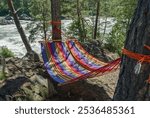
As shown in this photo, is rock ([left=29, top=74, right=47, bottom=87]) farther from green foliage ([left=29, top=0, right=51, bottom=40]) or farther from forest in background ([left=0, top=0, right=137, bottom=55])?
green foliage ([left=29, top=0, right=51, bottom=40])

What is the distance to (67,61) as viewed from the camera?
683 centimetres

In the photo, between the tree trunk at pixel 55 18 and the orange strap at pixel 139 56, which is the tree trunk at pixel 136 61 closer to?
the orange strap at pixel 139 56

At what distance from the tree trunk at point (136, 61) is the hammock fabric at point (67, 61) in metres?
2.78

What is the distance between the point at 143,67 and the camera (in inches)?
85.4

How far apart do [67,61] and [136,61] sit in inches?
185

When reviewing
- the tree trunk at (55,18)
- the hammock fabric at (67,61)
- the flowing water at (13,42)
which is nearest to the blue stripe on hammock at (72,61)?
the hammock fabric at (67,61)

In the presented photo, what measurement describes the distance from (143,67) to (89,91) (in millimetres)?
3971

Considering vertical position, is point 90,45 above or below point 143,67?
below

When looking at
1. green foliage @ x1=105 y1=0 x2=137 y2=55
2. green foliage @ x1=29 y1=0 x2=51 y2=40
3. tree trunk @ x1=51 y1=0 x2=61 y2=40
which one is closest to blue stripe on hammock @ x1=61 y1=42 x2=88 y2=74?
tree trunk @ x1=51 y1=0 x2=61 y2=40

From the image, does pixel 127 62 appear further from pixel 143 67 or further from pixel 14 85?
pixel 14 85

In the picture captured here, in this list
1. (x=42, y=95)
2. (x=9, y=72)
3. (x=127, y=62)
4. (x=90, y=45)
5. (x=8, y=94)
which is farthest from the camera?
(x=90, y=45)

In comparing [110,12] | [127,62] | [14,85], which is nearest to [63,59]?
[14,85]

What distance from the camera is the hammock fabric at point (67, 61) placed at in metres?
5.89

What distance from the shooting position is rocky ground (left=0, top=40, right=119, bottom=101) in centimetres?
548
